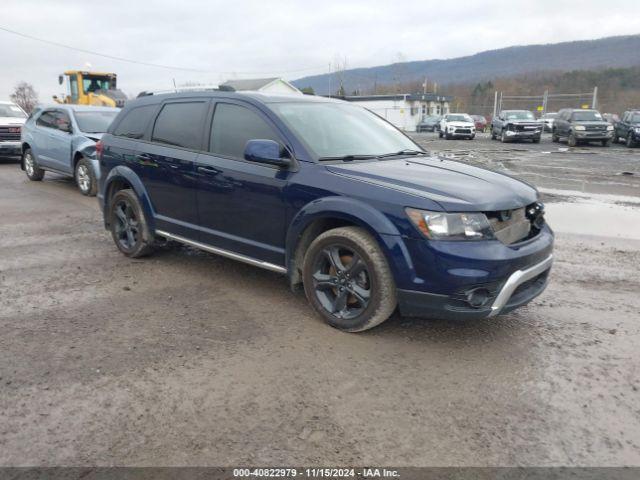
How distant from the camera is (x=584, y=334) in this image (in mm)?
4059

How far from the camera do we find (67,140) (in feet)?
34.4

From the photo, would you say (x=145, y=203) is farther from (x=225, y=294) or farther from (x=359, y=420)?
(x=359, y=420)

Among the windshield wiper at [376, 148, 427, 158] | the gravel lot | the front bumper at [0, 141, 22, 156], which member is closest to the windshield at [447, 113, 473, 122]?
the front bumper at [0, 141, 22, 156]

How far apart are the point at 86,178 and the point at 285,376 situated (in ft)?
27.2

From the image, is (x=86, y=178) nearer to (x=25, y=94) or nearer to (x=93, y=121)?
(x=93, y=121)

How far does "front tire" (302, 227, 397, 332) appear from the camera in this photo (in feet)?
12.3

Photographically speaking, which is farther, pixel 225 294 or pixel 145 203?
pixel 145 203

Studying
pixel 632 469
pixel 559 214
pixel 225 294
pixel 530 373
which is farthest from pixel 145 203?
pixel 559 214

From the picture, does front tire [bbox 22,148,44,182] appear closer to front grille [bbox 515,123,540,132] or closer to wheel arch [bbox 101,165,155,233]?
wheel arch [bbox 101,165,155,233]

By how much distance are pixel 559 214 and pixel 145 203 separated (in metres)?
6.67

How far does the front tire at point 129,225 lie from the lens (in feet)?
18.6

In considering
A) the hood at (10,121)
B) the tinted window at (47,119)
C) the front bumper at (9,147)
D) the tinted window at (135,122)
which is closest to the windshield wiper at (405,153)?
the tinted window at (135,122)

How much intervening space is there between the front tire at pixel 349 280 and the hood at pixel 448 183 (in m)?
0.44

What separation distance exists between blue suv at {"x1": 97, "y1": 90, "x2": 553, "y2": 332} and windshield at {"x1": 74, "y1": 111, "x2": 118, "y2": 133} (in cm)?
548
